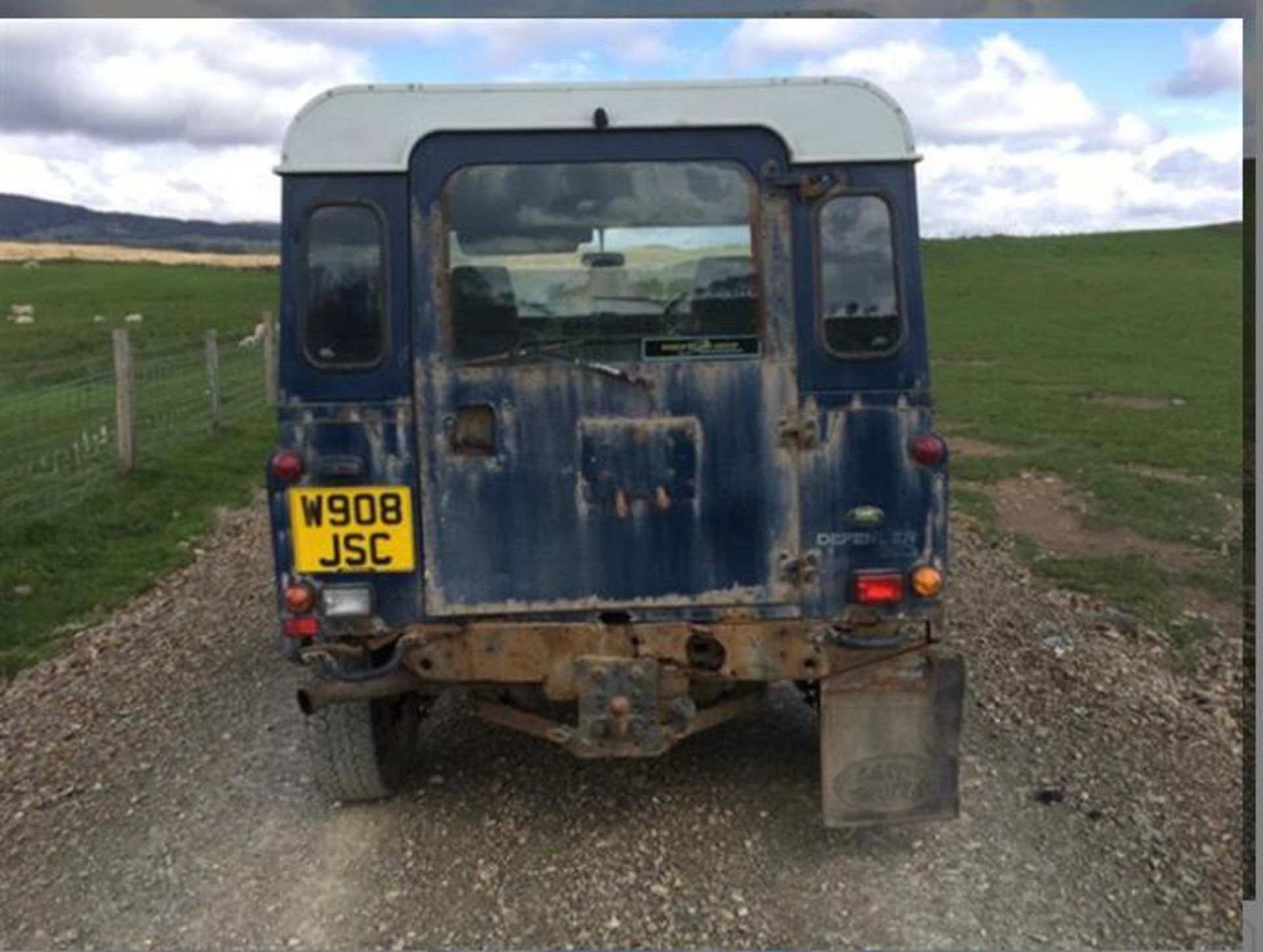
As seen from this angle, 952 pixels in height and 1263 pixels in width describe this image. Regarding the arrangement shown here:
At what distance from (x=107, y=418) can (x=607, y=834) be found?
37.1ft

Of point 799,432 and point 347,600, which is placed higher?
point 799,432

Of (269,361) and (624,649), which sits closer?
(624,649)

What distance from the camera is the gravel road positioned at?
4.77 meters

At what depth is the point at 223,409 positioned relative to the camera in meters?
18.0

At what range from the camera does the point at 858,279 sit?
520cm

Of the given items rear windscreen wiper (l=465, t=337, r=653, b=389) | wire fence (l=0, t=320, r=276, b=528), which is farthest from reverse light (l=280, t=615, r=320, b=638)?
wire fence (l=0, t=320, r=276, b=528)

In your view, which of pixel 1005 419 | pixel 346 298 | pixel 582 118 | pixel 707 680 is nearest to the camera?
pixel 582 118

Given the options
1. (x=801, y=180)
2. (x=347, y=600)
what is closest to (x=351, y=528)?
(x=347, y=600)

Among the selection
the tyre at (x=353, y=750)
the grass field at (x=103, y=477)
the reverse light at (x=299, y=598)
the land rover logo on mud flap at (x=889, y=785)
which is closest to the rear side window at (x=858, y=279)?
the land rover logo on mud flap at (x=889, y=785)

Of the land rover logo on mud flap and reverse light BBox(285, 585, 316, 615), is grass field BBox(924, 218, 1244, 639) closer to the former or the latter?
the land rover logo on mud flap

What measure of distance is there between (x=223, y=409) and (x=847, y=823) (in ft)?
46.8

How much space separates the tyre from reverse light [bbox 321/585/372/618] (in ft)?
1.51

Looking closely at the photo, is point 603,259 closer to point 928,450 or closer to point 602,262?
point 602,262

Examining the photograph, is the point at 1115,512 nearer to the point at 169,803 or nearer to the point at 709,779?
the point at 709,779
